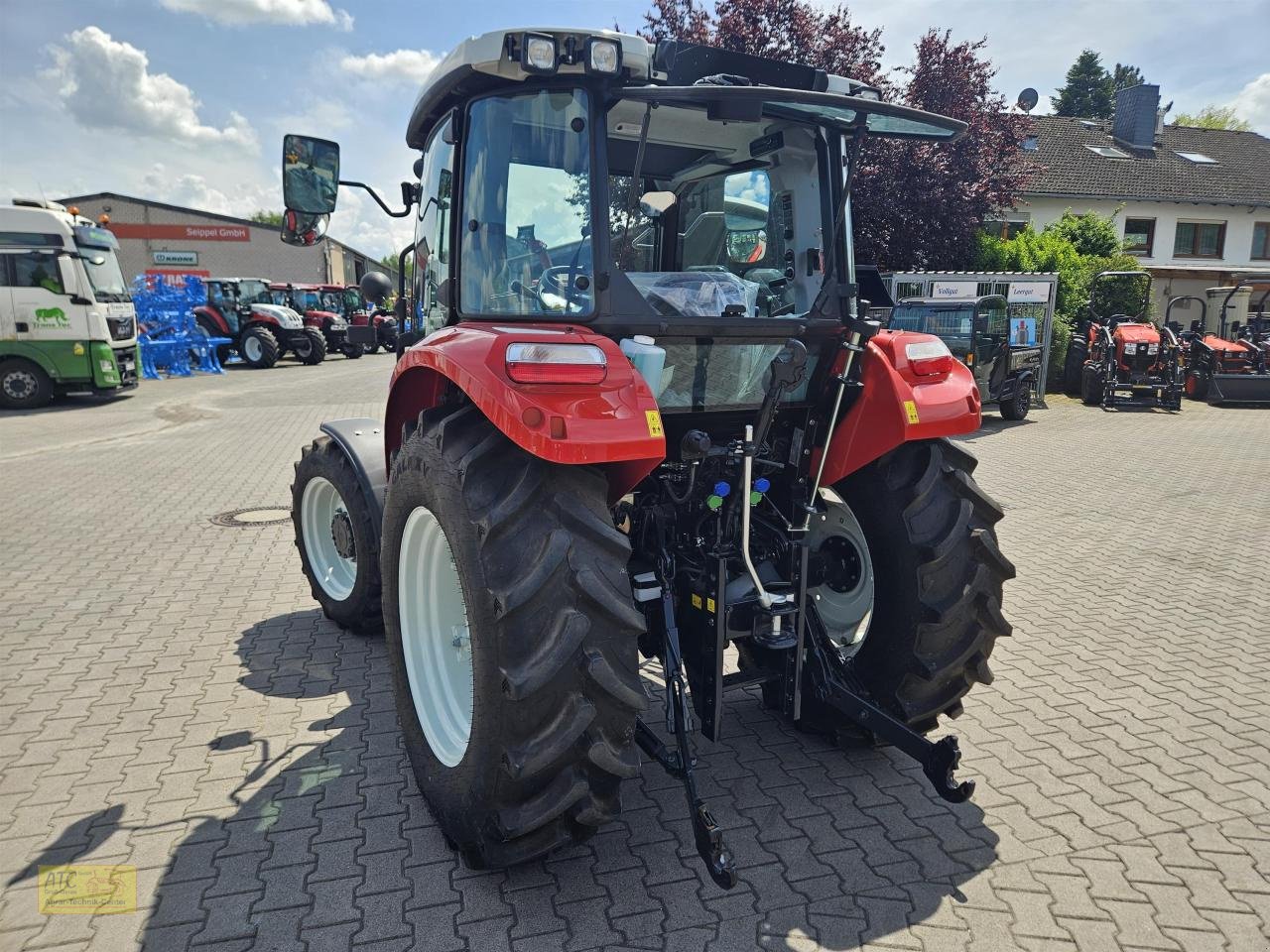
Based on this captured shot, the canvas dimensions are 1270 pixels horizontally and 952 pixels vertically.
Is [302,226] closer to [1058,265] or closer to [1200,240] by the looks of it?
[1058,265]

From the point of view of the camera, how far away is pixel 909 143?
17375 millimetres

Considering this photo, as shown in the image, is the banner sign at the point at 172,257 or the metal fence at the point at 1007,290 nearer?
the metal fence at the point at 1007,290

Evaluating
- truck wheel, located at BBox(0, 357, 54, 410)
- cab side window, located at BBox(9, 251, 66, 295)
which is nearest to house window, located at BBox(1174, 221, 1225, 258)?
cab side window, located at BBox(9, 251, 66, 295)

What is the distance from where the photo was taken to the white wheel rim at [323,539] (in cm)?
496

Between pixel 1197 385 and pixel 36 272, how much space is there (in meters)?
21.8

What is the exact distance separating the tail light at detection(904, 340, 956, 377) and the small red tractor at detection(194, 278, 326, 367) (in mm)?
22709

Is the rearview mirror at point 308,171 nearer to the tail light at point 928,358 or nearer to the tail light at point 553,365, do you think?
the tail light at point 553,365

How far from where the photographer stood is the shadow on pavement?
2523 millimetres

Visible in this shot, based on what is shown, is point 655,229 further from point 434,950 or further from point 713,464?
point 434,950

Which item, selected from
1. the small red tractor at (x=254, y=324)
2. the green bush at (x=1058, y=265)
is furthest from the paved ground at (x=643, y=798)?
the small red tractor at (x=254, y=324)

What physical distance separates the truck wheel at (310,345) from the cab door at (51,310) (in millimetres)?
9598

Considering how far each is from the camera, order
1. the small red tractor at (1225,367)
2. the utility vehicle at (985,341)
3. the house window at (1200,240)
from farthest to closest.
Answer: the house window at (1200,240) → the small red tractor at (1225,367) → the utility vehicle at (985,341)

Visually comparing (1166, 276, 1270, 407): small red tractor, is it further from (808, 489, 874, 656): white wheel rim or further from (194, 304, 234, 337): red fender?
(194, 304, 234, 337): red fender

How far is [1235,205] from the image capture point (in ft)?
98.6
